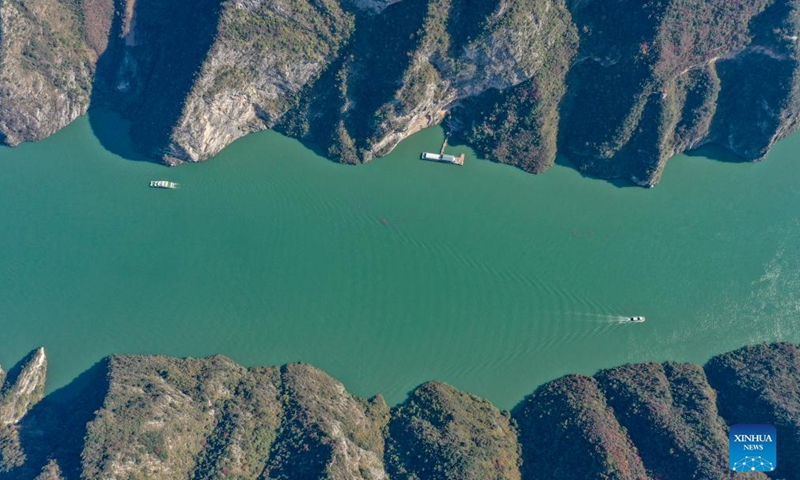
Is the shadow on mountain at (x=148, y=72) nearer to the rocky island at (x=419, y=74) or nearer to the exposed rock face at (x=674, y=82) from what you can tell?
the rocky island at (x=419, y=74)

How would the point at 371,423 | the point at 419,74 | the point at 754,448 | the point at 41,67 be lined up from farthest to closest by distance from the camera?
the point at 41,67 → the point at 419,74 → the point at 371,423 → the point at 754,448

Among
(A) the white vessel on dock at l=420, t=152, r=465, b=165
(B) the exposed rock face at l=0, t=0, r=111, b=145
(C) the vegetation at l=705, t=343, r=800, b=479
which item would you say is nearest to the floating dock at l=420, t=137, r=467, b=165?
(A) the white vessel on dock at l=420, t=152, r=465, b=165

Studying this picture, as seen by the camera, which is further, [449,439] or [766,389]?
[766,389]

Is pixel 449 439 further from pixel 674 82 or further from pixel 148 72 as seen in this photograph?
pixel 148 72

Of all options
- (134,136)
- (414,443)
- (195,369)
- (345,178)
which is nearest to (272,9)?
(345,178)

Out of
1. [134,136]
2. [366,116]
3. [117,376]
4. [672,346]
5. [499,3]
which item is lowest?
[117,376]

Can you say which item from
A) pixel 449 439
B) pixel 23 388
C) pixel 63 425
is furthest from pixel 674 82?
pixel 23 388

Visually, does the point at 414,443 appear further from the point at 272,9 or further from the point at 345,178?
the point at 272,9
